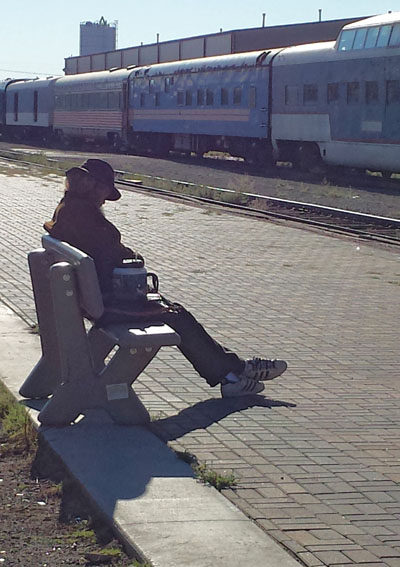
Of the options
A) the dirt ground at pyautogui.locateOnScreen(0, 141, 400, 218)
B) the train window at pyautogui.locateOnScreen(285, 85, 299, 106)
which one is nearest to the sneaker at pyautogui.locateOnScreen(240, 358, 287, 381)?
the dirt ground at pyautogui.locateOnScreen(0, 141, 400, 218)

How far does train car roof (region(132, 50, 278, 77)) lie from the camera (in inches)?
1331

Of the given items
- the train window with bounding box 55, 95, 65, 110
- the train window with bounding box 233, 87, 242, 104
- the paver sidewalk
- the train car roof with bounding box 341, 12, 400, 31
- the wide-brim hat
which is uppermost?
the train car roof with bounding box 341, 12, 400, 31

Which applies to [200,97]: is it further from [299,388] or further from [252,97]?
[299,388]

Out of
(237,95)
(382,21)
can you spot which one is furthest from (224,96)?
(382,21)

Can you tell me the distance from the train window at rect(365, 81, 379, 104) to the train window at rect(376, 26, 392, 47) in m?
0.95

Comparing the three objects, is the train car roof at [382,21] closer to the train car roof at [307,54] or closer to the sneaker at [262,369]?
the train car roof at [307,54]

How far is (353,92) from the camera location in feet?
90.8

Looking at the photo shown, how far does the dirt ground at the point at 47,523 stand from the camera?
4129mm

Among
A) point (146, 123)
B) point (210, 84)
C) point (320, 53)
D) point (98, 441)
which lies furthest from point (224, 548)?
point (146, 123)

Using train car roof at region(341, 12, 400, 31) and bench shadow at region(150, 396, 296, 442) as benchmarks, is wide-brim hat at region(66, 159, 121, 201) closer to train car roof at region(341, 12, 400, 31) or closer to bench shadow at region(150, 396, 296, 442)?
bench shadow at region(150, 396, 296, 442)

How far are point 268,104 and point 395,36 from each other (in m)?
7.48

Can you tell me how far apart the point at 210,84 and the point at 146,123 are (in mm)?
6750

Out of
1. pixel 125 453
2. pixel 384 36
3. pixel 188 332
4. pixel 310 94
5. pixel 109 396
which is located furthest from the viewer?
pixel 310 94

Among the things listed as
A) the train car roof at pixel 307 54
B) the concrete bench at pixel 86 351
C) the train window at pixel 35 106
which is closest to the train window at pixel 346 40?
the train car roof at pixel 307 54
